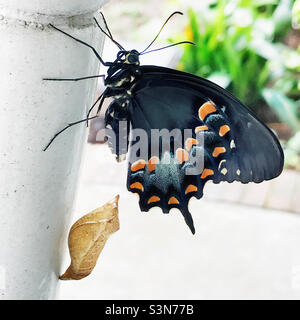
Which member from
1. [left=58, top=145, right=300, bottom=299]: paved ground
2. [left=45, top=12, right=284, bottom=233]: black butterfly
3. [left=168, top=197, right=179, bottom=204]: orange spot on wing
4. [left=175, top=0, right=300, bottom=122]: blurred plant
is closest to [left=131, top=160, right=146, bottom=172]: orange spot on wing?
[left=45, top=12, right=284, bottom=233]: black butterfly

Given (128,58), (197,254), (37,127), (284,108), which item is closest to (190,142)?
(128,58)

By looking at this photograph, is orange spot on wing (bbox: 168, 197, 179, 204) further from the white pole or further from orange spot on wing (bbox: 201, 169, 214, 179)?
the white pole

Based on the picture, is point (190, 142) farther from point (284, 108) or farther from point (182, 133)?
point (284, 108)

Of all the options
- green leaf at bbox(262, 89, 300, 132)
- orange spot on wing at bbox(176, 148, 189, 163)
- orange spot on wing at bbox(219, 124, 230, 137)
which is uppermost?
green leaf at bbox(262, 89, 300, 132)

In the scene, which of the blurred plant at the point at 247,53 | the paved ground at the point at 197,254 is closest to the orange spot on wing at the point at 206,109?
the paved ground at the point at 197,254

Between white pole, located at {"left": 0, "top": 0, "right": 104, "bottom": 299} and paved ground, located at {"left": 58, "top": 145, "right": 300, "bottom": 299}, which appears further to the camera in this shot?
paved ground, located at {"left": 58, "top": 145, "right": 300, "bottom": 299}

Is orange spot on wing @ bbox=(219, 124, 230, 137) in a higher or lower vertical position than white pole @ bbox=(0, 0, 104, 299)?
higher
